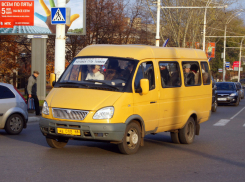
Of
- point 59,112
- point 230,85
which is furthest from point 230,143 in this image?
point 230,85

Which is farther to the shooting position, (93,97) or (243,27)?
(243,27)

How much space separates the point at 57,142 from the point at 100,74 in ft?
5.92

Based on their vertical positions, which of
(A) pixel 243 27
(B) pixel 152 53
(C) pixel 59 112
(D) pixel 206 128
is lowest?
(D) pixel 206 128

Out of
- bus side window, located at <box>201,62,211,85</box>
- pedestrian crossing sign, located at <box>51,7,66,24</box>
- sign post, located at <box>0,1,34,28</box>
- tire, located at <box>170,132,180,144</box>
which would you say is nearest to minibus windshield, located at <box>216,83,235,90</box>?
sign post, located at <box>0,1,34,28</box>


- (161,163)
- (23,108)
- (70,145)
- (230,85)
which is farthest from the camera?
(230,85)

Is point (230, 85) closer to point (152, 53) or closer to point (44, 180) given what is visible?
point (152, 53)

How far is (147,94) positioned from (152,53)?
1.00 m

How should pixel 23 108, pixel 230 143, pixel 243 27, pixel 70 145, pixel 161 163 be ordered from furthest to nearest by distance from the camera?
pixel 243 27
pixel 23 108
pixel 230 143
pixel 70 145
pixel 161 163

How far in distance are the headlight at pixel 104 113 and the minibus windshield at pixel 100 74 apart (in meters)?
0.50

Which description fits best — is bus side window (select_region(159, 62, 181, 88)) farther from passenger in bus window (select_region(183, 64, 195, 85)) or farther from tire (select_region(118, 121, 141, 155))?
tire (select_region(118, 121, 141, 155))

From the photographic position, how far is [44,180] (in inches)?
253

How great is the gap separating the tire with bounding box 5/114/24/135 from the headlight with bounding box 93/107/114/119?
15.0 ft

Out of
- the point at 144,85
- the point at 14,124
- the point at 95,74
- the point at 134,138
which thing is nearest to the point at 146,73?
the point at 144,85

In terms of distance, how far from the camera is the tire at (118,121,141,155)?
28.0ft
